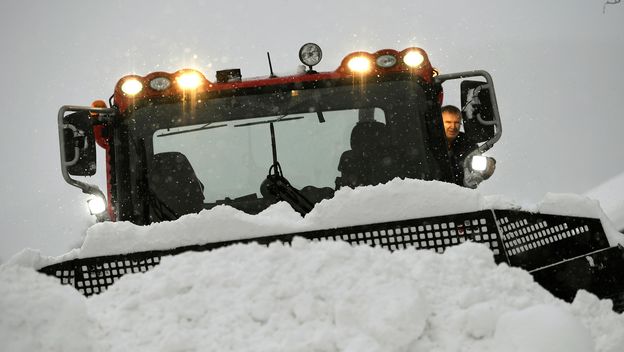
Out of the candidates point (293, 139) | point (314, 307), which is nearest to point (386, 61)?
point (293, 139)

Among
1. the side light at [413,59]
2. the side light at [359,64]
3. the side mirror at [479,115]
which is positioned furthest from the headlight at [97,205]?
the side mirror at [479,115]

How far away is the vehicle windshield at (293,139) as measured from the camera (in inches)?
141

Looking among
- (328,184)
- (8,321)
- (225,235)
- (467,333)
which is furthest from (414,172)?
(8,321)

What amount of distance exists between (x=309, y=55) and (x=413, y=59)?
2.22ft

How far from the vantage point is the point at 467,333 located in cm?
Result: 186

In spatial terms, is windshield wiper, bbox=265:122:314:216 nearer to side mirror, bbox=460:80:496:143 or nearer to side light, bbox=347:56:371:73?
side light, bbox=347:56:371:73

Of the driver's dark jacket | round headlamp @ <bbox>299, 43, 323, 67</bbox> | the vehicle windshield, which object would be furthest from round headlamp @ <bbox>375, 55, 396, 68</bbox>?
the driver's dark jacket

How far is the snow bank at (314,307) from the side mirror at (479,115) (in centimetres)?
166

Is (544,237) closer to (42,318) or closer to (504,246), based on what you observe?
(504,246)

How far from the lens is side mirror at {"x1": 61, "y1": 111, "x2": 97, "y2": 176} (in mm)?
3463

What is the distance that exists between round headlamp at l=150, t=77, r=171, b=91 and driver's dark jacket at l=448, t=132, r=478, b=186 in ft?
5.91

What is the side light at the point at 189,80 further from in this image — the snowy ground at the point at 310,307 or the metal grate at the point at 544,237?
the metal grate at the point at 544,237

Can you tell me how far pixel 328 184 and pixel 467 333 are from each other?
1.79 m

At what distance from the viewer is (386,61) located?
3891 millimetres
